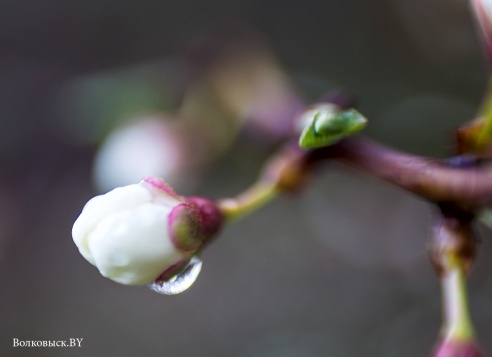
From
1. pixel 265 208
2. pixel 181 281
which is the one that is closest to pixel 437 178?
pixel 181 281

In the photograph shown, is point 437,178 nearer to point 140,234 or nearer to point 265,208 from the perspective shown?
point 140,234

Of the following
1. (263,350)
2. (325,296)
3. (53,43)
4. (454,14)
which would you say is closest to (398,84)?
(454,14)

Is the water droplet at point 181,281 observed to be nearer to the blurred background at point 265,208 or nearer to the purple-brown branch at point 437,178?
the purple-brown branch at point 437,178

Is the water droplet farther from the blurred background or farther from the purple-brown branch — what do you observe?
the blurred background

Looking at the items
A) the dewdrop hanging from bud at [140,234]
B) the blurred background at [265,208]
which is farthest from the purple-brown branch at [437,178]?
the blurred background at [265,208]

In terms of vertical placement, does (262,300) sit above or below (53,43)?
below

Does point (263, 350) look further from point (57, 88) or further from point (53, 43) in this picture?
point (53, 43)

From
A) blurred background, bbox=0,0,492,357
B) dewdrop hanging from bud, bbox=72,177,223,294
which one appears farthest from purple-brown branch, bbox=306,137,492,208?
blurred background, bbox=0,0,492,357
